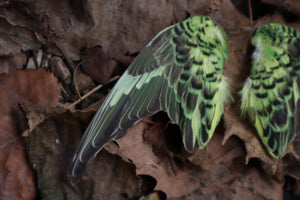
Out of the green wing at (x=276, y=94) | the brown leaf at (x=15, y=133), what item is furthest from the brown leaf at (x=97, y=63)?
the green wing at (x=276, y=94)

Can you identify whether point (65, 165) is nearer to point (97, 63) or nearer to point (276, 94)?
point (97, 63)

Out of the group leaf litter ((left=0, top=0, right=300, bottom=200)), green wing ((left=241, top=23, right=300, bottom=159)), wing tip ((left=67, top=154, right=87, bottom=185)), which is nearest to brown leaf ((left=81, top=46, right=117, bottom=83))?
leaf litter ((left=0, top=0, right=300, bottom=200))

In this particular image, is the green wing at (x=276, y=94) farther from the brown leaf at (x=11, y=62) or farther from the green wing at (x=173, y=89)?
the brown leaf at (x=11, y=62)

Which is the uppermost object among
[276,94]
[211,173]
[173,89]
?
[173,89]

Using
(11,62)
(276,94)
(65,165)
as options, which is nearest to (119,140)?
(65,165)

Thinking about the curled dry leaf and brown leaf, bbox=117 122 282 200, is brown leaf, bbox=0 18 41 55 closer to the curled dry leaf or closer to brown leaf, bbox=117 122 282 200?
the curled dry leaf

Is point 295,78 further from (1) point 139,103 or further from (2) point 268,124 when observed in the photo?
(1) point 139,103
